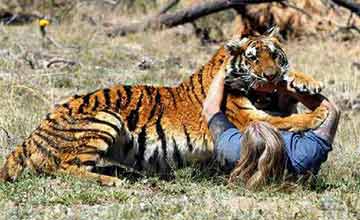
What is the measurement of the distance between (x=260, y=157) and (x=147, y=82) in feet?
16.3

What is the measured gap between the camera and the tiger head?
5844 millimetres

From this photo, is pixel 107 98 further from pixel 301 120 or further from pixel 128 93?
pixel 301 120

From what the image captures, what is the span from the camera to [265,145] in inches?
205

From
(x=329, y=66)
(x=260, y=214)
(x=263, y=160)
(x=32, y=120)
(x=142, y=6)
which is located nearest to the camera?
(x=260, y=214)

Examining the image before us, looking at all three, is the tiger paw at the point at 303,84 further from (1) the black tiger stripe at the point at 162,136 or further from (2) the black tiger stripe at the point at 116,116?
(2) the black tiger stripe at the point at 116,116

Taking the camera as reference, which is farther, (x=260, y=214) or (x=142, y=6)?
(x=142, y=6)

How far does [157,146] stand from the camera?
6.21 metres

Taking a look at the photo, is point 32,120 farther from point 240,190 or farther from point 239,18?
point 239,18

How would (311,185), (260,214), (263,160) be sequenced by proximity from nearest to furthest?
(260,214)
(263,160)
(311,185)

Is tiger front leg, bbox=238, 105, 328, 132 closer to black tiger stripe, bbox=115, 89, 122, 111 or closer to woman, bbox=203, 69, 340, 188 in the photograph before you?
woman, bbox=203, 69, 340, 188

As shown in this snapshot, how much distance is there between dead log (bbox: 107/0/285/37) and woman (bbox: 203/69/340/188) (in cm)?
686

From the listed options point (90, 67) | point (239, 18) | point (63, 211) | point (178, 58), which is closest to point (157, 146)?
point (63, 211)

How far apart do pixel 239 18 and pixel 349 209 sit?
1014 cm

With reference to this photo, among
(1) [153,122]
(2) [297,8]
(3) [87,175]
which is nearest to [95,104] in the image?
(1) [153,122]
